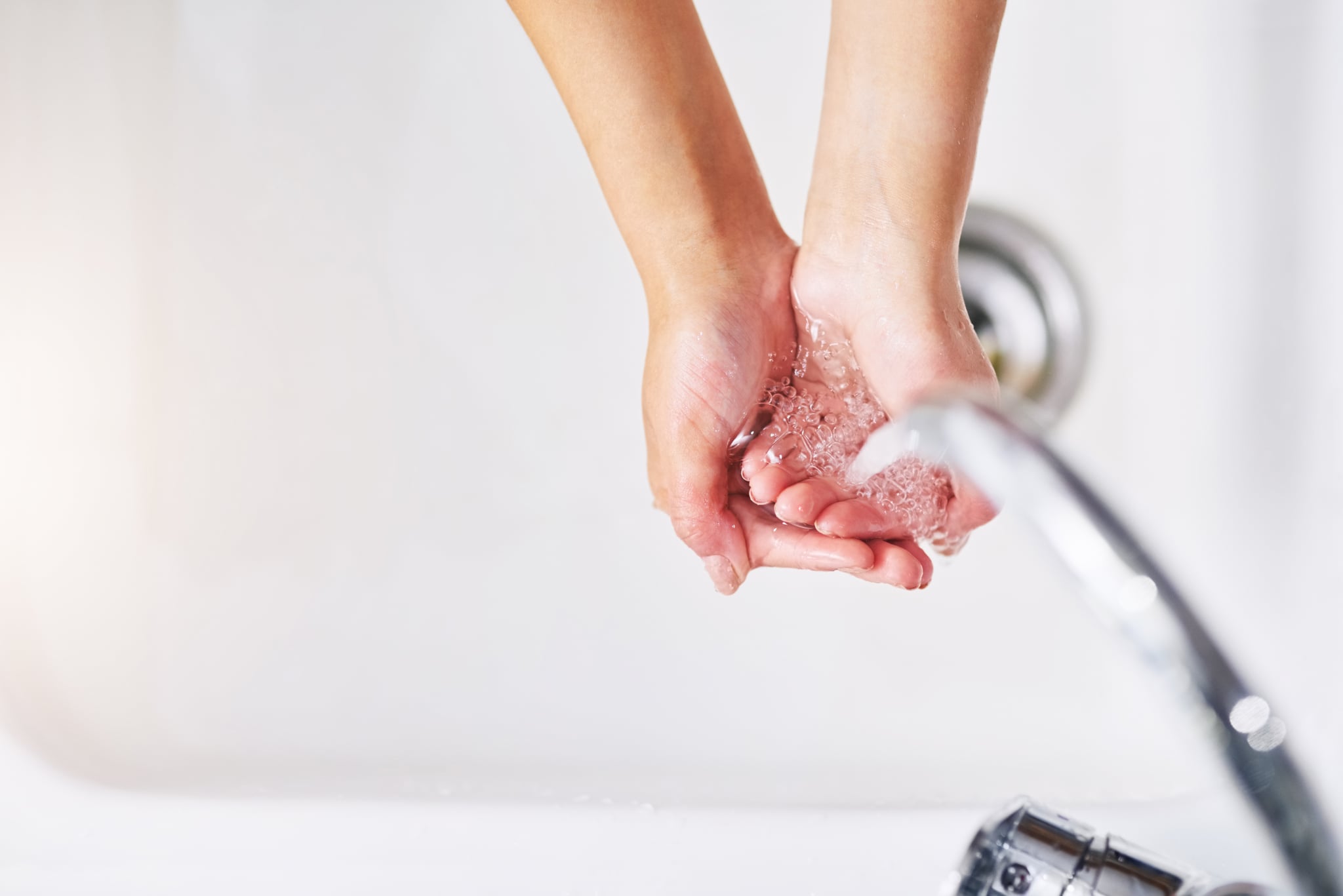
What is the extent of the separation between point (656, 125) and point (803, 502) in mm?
220

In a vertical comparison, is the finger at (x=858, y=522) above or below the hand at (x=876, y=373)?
below

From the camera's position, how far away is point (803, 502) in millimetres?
515

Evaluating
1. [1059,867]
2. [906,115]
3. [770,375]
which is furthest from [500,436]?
[1059,867]

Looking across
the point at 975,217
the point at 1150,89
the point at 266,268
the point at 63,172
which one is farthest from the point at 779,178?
the point at 63,172

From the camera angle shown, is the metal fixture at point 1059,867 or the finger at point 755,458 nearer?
the metal fixture at point 1059,867

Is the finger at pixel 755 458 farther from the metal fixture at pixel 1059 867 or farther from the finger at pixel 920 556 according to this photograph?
the metal fixture at pixel 1059 867

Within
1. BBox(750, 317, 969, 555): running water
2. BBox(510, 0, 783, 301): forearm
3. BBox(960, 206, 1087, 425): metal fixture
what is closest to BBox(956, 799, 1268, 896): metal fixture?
BBox(750, 317, 969, 555): running water

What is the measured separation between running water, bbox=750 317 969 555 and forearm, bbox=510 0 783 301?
81 millimetres

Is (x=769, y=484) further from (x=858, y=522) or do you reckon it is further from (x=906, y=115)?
(x=906, y=115)

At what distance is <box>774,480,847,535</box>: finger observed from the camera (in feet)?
1.68

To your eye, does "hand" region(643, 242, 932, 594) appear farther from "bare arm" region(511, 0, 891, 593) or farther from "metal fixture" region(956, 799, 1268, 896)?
"metal fixture" region(956, 799, 1268, 896)

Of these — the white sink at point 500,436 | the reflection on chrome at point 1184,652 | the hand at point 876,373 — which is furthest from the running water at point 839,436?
Result: the reflection on chrome at point 1184,652

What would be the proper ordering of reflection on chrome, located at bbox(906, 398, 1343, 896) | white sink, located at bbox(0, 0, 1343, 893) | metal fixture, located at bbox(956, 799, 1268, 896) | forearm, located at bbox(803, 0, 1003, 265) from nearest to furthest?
1. reflection on chrome, located at bbox(906, 398, 1343, 896)
2. metal fixture, located at bbox(956, 799, 1268, 896)
3. forearm, located at bbox(803, 0, 1003, 265)
4. white sink, located at bbox(0, 0, 1343, 893)

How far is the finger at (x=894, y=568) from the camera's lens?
50cm
